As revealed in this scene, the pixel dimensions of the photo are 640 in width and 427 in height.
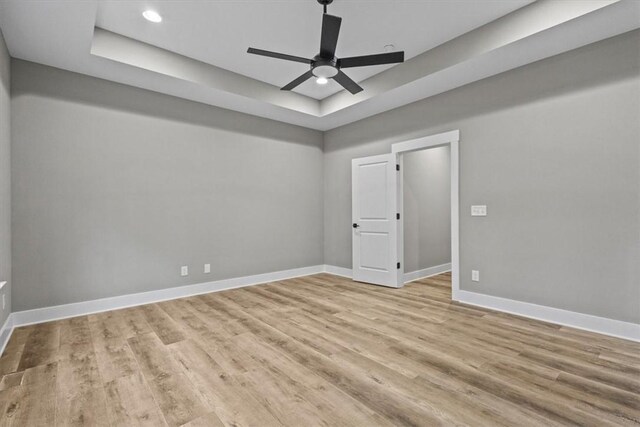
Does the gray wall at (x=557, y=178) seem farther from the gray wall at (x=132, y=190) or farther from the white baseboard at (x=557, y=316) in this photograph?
the gray wall at (x=132, y=190)

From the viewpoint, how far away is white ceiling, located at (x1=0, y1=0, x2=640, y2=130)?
277 centimetres

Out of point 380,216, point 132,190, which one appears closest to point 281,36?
point 132,190

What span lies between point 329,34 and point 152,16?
→ 194cm

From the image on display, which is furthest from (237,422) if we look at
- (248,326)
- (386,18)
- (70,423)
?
(386,18)

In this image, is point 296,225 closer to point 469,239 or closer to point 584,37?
point 469,239

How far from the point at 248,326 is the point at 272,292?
1.42m

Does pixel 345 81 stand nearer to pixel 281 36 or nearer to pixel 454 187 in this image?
pixel 281 36

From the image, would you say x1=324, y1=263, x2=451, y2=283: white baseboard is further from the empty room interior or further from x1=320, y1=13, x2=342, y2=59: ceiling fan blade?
x1=320, y1=13, x2=342, y2=59: ceiling fan blade

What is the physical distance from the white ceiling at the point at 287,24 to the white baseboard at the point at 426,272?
11.3ft

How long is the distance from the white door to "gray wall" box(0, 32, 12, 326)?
4.44 meters

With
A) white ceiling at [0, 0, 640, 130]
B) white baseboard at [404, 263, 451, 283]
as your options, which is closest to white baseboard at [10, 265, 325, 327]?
white baseboard at [404, 263, 451, 283]

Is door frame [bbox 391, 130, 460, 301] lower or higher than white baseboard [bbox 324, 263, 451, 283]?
higher

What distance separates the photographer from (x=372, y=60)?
2.88m

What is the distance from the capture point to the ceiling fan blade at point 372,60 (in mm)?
2777
